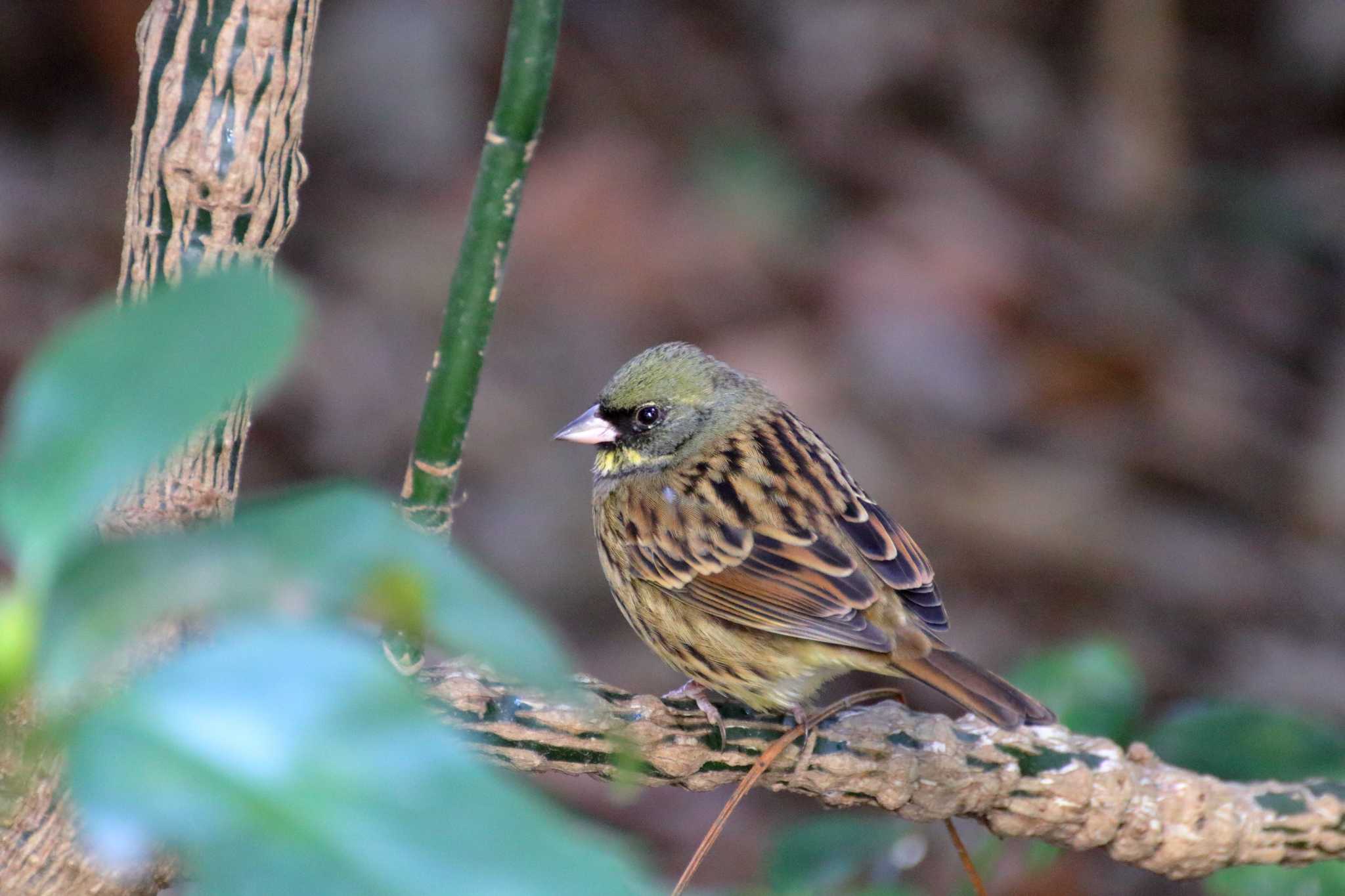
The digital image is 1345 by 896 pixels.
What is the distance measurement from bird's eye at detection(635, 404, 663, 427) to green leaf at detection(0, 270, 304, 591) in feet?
8.72

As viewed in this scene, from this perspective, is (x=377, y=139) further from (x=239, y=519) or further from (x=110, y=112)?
(x=239, y=519)

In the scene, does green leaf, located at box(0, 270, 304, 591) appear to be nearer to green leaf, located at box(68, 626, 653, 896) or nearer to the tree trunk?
green leaf, located at box(68, 626, 653, 896)

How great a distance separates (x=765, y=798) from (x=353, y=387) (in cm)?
225

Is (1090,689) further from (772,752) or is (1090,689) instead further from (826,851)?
(772,752)

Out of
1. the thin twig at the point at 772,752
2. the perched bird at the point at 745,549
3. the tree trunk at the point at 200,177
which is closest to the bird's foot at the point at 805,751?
the thin twig at the point at 772,752

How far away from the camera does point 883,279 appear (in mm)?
6703

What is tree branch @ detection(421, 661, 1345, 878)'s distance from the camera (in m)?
2.38

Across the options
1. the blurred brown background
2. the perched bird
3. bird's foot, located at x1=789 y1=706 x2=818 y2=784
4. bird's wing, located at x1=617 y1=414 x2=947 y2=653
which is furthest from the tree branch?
the blurred brown background

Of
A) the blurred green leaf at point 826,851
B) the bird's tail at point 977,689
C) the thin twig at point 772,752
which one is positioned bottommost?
the blurred green leaf at point 826,851

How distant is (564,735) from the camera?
6.98 ft

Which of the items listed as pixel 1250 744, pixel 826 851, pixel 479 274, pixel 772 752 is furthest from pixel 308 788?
pixel 1250 744

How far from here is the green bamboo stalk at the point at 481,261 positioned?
6.68 ft

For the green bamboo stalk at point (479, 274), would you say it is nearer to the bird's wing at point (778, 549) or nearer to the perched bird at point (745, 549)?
the perched bird at point (745, 549)

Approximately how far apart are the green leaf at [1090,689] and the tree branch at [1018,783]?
Answer: 1.27ft
